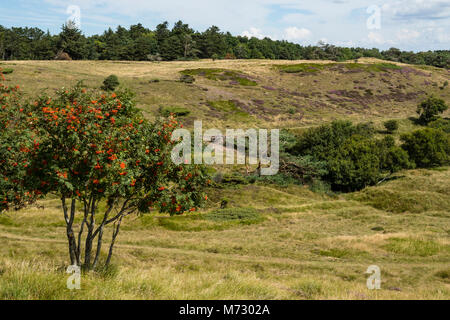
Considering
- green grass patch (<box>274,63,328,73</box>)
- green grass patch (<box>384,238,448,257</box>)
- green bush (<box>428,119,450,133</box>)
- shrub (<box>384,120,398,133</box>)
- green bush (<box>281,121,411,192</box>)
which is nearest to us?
green grass patch (<box>384,238,448,257</box>)

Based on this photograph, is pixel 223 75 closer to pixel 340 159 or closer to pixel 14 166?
pixel 340 159

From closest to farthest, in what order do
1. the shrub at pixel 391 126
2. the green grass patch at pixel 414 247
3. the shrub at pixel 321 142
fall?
1. the green grass patch at pixel 414 247
2. the shrub at pixel 321 142
3. the shrub at pixel 391 126

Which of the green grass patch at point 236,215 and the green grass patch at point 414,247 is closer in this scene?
the green grass patch at point 414,247

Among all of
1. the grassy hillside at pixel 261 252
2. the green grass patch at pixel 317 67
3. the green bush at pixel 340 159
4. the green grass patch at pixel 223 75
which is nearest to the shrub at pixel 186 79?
the green grass patch at pixel 223 75

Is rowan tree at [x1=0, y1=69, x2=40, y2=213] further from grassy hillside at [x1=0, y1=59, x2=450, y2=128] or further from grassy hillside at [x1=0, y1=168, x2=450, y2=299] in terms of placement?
grassy hillside at [x1=0, y1=59, x2=450, y2=128]

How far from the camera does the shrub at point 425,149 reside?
59125mm

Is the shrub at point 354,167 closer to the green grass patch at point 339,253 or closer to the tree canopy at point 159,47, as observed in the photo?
the green grass patch at point 339,253

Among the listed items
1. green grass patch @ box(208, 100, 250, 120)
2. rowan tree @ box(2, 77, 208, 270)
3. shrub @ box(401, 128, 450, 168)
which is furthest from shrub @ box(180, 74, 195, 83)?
rowan tree @ box(2, 77, 208, 270)

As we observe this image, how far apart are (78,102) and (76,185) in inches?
143

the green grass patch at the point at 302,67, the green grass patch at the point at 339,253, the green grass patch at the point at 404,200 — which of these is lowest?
the green grass patch at the point at 339,253

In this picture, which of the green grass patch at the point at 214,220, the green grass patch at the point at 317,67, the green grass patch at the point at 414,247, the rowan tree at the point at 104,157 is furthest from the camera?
the green grass patch at the point at 317,67

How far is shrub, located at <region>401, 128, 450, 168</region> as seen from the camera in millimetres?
59125

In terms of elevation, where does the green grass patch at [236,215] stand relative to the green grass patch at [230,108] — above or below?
below
